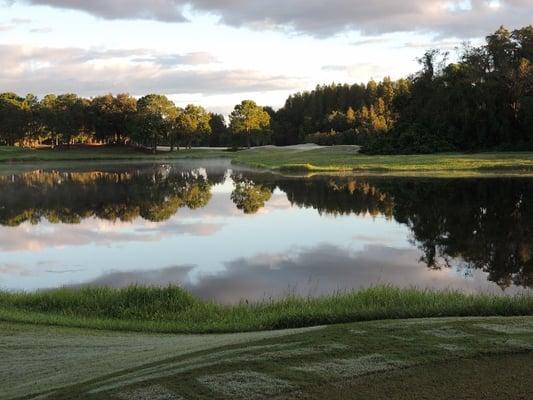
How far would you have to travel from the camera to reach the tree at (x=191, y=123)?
389 ft

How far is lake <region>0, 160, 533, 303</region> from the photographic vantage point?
1667 centimetres

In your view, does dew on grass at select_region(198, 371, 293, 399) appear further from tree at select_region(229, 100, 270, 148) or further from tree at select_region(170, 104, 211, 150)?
tree at select_region(229, 100, 270, 148)

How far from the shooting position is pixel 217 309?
1273 cm

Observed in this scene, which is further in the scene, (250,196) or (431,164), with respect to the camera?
(431,164)

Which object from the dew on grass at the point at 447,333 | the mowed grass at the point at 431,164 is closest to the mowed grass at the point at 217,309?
the dew on grass at the point at 447,333

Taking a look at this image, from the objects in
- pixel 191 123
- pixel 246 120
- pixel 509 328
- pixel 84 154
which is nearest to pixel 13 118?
pixel 84 154

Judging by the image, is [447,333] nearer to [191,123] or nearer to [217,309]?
[217,309]

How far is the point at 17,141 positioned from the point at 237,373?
138721 mm

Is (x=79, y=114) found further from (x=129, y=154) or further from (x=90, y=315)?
(x=90, y=315)

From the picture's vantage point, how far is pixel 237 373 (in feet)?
19.8

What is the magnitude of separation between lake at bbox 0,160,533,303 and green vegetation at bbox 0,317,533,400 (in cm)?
694

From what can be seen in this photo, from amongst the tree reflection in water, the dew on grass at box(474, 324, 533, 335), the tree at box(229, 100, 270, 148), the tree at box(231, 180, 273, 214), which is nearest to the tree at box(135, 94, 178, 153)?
the tree at box(229, 100, 270, 148)

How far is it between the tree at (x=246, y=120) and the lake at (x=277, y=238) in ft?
288

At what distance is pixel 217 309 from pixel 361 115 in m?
111
